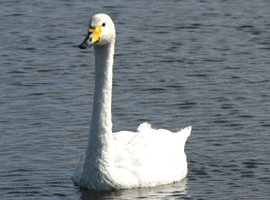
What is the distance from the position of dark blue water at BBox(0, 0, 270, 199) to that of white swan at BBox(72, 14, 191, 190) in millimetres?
224

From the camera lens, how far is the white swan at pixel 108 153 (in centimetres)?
1325

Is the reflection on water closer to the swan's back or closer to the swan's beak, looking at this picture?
the swan's back

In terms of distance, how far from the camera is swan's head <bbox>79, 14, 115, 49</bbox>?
12724mm

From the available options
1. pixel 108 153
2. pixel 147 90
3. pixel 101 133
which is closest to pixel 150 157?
pixel 108 153

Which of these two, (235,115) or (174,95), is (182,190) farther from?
(174,95)

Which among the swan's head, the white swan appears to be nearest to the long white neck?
the white swan

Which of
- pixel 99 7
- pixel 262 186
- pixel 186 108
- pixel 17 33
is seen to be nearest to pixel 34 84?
pixel 186 108

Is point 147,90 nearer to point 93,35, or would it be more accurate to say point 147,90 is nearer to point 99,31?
point 99,31

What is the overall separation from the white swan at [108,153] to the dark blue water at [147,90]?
0.74 feet

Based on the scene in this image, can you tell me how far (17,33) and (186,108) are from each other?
9.69 metres

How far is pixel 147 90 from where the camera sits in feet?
66.9

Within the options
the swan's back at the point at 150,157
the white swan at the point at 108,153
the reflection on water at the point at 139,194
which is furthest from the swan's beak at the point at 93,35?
the reflection on water at the point at 139,194

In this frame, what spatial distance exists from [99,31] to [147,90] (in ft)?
25.1

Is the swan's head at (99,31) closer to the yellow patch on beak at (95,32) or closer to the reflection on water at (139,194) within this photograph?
the yellow patch on beak at (95,32)
